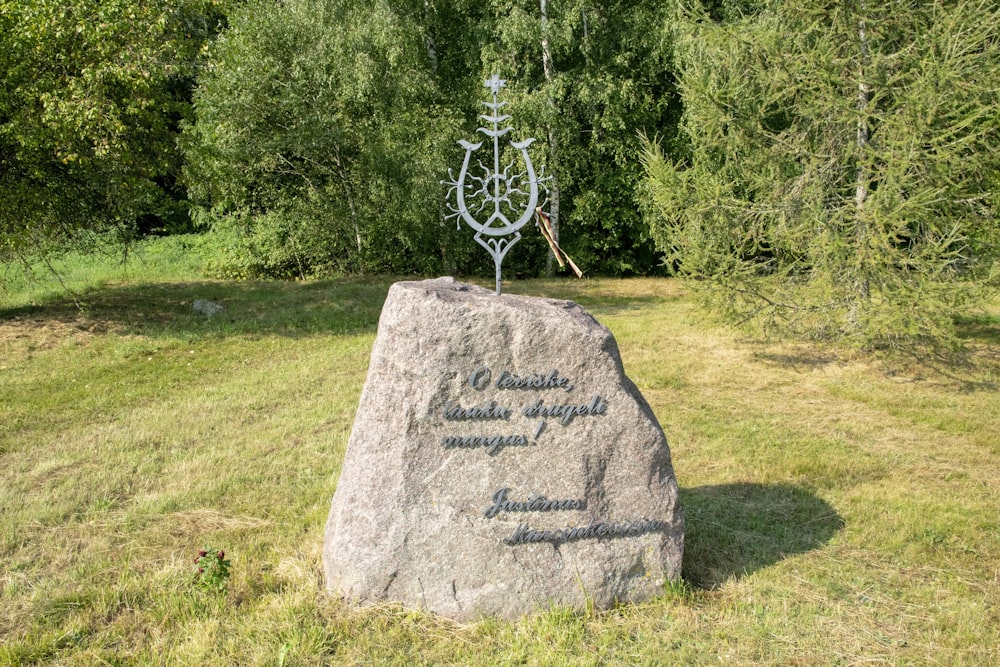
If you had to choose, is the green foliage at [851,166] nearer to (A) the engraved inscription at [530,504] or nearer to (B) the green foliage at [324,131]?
(A) the engraved inscription at [530,504]

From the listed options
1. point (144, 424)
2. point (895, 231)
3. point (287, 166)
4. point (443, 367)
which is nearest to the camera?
point (443, 367)

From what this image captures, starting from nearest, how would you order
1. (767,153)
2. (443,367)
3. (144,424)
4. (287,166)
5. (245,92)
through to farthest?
(443,367) → (144,424) → (767,153) → (245,92) → (287,166)

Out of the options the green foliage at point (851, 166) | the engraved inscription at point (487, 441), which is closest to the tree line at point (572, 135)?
the green foliage at point (851, 166)

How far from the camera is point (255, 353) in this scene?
35.5ft

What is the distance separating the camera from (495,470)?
418cm

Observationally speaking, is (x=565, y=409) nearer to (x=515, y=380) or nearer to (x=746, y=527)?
(x=515, y=380)

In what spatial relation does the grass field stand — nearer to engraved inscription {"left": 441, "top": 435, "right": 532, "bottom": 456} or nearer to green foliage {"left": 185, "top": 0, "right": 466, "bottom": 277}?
engraved inscription {"left": 441, "top": 435, "right": 532, "bottom": 456}

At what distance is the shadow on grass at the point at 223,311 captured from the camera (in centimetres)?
1188

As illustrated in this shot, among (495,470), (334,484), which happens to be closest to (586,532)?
(495,470)

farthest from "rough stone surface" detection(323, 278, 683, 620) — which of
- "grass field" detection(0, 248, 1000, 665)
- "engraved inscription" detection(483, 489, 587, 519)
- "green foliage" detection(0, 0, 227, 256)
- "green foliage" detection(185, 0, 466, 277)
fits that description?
"green foliage" detection(185, 0, 466, 277)

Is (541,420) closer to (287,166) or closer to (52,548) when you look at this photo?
(52,548)

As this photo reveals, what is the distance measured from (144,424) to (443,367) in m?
4.84

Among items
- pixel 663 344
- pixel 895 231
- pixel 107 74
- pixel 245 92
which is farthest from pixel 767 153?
pixel 245 92

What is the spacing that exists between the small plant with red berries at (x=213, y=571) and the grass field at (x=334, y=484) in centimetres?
8
